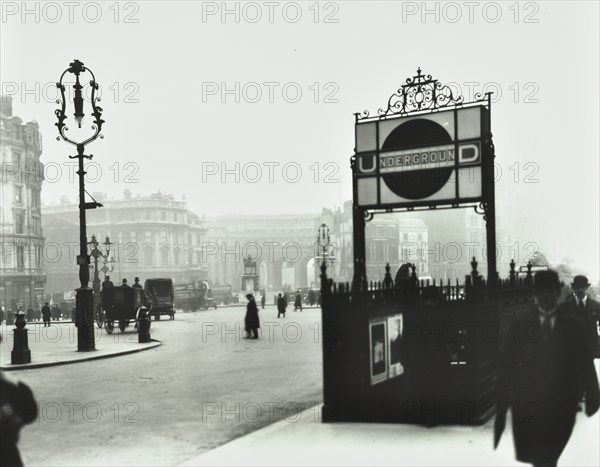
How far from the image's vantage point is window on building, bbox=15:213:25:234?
5941cm

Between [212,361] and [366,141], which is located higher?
[366,141]

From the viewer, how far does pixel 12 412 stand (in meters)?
4.18

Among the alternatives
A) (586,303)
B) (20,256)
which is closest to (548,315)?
(586,303)

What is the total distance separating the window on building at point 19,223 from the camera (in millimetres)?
59406

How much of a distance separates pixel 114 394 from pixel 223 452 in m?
4.72

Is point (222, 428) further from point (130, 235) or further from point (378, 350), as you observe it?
point (130, 235)

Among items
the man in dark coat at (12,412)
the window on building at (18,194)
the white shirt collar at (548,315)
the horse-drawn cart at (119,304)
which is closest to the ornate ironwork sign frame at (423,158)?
the white shirt collar at (548,315)

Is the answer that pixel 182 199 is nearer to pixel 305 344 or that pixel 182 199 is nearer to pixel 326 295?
pixel 305 344

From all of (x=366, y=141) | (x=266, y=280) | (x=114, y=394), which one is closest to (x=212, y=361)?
(x=114, y=394)

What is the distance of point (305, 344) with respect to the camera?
2044cm

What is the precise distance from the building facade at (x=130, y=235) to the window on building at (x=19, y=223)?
38.8 m

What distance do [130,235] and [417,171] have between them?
99.1 meters

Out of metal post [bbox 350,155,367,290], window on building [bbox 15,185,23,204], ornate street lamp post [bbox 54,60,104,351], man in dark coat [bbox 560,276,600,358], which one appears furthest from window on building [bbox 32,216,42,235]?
man in dark coat [bbox 560,276,600,358]

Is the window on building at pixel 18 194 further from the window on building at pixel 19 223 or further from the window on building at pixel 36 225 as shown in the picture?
the window on building at pixel 36 225
